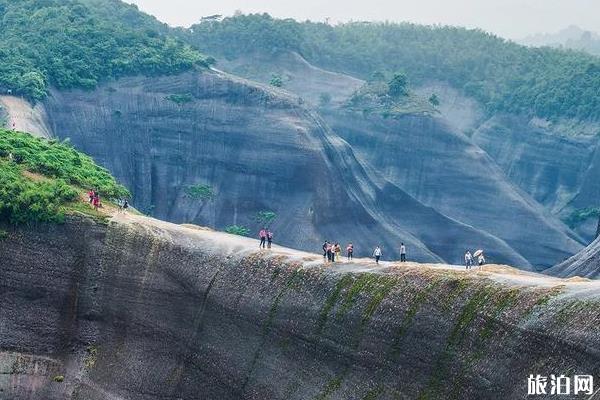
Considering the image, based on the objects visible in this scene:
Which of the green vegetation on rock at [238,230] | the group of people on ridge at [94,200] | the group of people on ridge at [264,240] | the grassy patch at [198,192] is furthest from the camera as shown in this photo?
the grassy patch at [198,192]

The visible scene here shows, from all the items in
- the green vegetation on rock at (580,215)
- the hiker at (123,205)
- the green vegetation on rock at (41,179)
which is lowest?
the green vegetation on rock at (580,215)

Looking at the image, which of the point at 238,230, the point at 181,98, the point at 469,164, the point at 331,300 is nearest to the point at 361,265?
the point at 331,300

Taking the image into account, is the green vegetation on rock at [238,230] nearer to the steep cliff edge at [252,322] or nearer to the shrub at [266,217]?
the shrub at [266,217]

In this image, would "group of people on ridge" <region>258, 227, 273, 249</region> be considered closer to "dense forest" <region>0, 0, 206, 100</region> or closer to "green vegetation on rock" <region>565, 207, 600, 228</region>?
"dense forest" <region>0, 0, 206, 100</region>

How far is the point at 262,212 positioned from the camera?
92.8 metres

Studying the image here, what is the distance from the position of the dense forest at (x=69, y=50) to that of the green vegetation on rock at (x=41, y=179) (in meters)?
29.9

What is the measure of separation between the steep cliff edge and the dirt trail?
10 cm

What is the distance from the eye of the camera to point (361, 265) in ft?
137

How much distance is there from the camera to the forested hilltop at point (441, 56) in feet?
428

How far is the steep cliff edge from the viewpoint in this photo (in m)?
35.7

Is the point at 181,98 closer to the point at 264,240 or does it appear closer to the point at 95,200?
the point at 95,200

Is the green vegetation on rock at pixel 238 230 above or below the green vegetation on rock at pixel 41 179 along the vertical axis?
below

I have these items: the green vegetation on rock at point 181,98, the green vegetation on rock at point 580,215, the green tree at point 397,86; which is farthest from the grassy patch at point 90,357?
the green tree at point 397,86

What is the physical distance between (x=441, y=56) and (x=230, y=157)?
5845 cm
